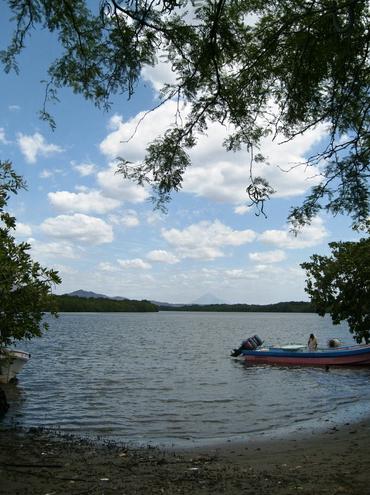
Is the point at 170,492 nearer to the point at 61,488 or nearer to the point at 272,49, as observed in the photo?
the point at 61,488

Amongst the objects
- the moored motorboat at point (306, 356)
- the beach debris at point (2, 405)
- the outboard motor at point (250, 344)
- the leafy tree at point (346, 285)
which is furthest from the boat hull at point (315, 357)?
the beach debris at point (2, 405)

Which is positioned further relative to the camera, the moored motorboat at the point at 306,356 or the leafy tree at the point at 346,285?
the moored motorboat at the point at 306,356

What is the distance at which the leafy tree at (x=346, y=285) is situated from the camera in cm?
1327

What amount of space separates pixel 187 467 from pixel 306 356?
23309 millimetres

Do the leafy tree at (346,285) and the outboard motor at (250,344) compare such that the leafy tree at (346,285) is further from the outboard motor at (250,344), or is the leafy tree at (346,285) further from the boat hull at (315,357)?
the outboard motor at (250,344)

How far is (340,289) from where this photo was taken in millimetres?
13742

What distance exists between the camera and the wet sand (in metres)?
7.39

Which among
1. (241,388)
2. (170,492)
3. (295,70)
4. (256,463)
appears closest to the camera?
(295,70)

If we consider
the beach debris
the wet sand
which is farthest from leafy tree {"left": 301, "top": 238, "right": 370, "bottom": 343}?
the beach debris

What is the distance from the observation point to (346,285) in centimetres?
1355

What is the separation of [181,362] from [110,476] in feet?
90.2

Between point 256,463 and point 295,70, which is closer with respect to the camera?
point 295,70

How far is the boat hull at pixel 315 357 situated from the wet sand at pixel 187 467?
17.8 meters

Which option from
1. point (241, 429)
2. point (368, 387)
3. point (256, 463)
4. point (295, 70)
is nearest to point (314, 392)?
point (368, 387)
